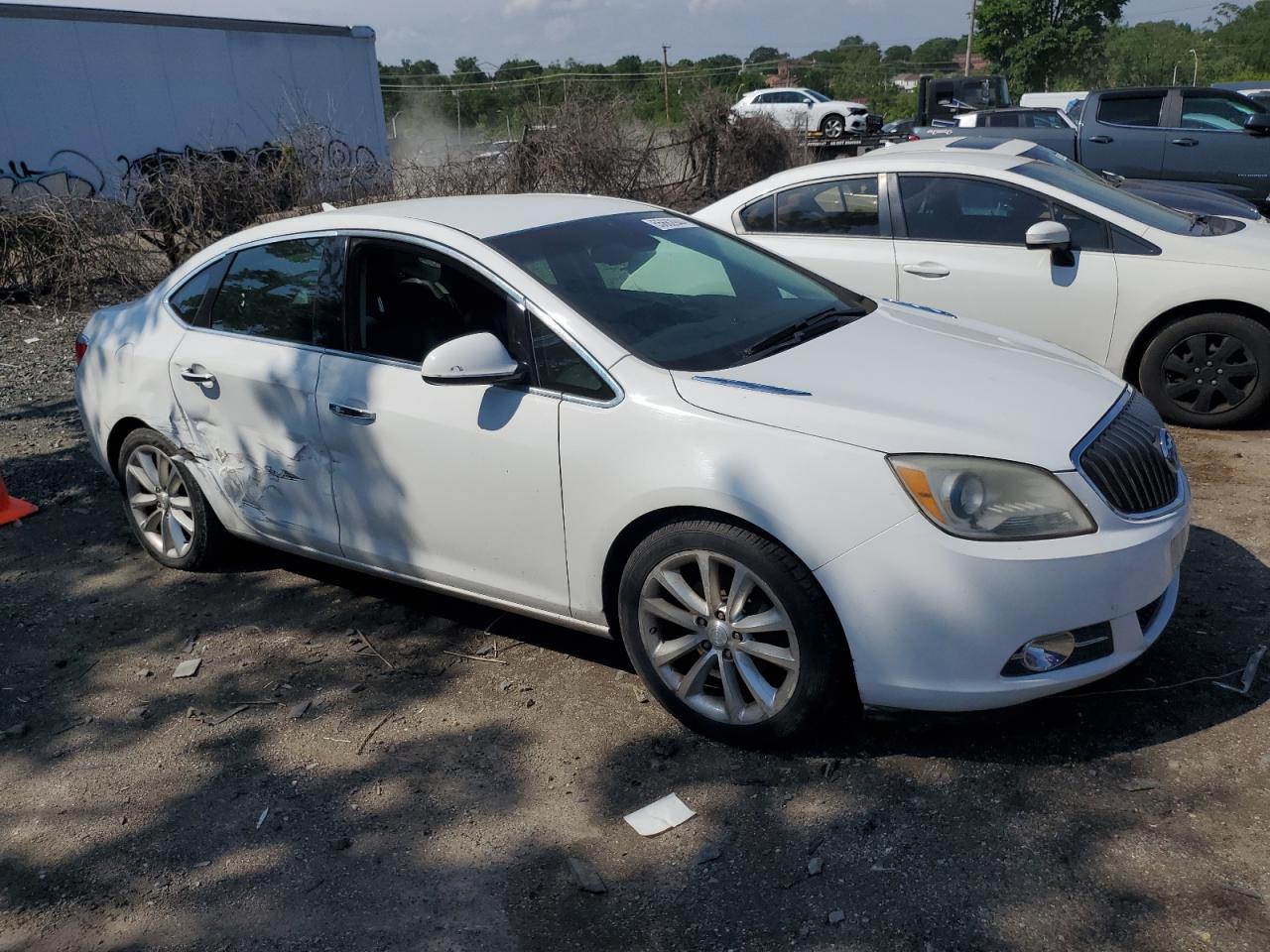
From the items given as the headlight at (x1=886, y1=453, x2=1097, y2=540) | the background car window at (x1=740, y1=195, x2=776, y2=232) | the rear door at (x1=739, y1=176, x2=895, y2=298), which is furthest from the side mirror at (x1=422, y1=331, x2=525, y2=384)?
the background car window at (x1=740, y1=195, x2=776, y2=232)

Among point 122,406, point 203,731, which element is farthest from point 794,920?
point 122,406

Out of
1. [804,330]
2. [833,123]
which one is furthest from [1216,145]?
[833,123]

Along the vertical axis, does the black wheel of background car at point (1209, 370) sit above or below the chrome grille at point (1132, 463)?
below

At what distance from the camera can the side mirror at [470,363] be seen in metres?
3.45

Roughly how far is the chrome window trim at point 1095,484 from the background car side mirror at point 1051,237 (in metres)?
2.62

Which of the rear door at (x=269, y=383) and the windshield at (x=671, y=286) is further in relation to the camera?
the rear door at (x=269, y=383)

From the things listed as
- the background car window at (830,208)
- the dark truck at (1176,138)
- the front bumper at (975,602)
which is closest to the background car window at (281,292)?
the front bumper at (975,602)

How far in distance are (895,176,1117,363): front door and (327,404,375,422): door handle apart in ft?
12.4

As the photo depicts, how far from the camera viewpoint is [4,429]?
711cm

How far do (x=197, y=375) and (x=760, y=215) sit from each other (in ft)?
12.9

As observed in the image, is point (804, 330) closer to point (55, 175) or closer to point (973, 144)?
point (973, 144)

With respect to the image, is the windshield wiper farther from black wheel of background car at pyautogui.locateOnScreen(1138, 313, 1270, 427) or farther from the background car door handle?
black wheel of background car at pyautogui.locateOnScreen(1138, 313, 1270, 427)

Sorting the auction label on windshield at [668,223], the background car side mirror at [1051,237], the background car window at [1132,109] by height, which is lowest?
the background car side mirror at [1051,237]

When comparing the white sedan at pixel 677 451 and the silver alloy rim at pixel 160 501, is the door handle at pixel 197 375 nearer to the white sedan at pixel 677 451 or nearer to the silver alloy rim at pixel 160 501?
→ the white sedan at pixel 677 451
